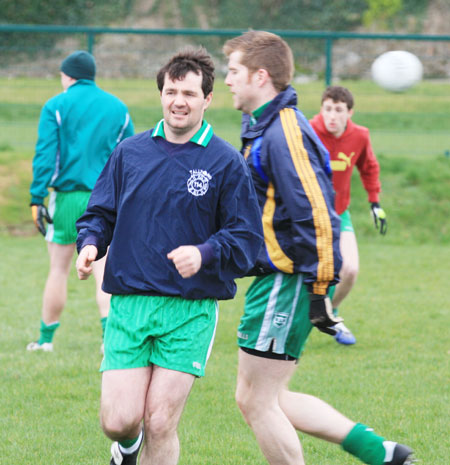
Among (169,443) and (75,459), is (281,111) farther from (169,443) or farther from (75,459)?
(75,459)

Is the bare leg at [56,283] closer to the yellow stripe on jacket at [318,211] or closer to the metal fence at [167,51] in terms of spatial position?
the yellow stripe on jacket at [318,211]

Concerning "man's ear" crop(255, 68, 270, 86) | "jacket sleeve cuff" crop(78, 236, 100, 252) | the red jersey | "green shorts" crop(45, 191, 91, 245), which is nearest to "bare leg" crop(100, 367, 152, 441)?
"jacket sleeve cuff" crop(78, 236, 100, 252)

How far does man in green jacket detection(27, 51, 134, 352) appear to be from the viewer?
693 centimetres

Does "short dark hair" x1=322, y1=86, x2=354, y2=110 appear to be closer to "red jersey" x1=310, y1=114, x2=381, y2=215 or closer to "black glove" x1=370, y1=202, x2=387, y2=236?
"red jersey" x1=310, y1=114, x2=381, y2=215

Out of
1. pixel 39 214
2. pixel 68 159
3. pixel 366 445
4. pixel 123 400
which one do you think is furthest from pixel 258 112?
pixel 39 214

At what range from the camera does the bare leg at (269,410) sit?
13.3 feet

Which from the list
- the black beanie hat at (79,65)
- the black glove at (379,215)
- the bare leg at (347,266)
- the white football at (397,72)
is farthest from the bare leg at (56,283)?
the white football at (397,72)

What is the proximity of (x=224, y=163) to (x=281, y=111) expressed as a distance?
0.49 metres

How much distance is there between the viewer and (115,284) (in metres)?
3.81

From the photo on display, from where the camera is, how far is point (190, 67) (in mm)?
3895

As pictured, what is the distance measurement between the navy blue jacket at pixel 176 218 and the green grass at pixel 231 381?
4.67ft

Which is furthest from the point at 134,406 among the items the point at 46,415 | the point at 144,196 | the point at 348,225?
the point at 348,225

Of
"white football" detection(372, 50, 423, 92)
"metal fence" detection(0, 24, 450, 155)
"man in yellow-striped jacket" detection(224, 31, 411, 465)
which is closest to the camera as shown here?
"man in yellow-striped jacket" detection(224, 31, 411, 465)

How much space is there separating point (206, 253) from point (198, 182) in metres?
0.37
